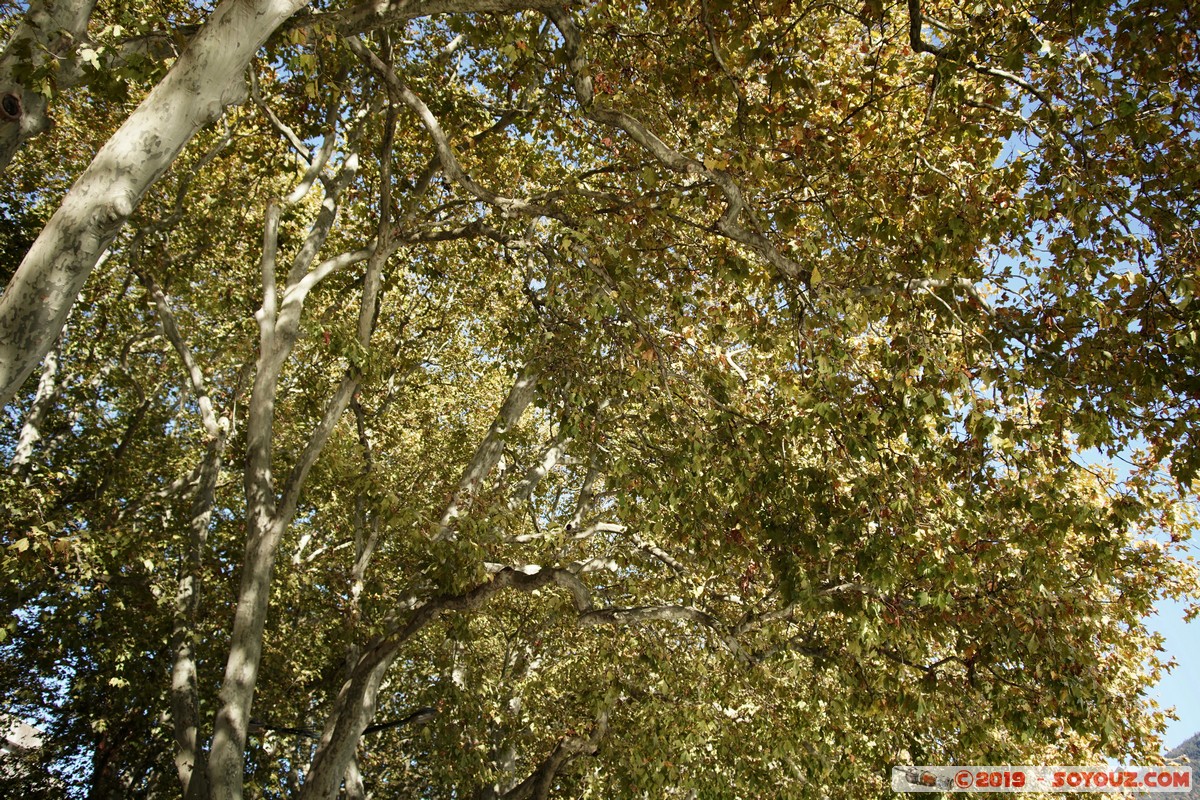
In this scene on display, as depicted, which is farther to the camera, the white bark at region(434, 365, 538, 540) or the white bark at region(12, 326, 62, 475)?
the white bark at region(12, 326, 62, 475)

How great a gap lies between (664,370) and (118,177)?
373cm

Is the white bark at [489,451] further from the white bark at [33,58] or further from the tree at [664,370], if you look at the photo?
the white bark at [33,58]

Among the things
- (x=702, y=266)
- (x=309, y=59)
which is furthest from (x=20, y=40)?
(x=702, y=266)

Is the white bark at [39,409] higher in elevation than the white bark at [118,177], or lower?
higher

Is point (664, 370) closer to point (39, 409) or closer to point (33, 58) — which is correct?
point (33, 58)

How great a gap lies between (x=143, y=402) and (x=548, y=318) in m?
8.06

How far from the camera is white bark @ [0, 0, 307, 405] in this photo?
9.69ft

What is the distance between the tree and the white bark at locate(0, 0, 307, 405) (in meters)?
0.02

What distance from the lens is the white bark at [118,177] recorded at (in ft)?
9.69

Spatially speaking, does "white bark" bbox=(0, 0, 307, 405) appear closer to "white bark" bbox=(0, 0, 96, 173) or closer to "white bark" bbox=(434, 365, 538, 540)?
"white bark" bbox=(0, 0, 96, 173)

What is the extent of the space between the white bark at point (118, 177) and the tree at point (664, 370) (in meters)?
0.02

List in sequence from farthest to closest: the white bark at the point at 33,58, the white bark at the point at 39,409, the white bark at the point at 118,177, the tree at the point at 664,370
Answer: the white bark at the point at 39,409, the tree at the point at 664,370, the white bark at the point at 33,58, the white bark at the point at 118,177

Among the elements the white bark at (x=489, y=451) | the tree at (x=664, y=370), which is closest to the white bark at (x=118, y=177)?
the tree at (x=664, y=370)

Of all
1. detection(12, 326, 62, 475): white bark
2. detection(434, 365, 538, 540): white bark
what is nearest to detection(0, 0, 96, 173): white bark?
detection(434, 365, 538, 540): white bark
